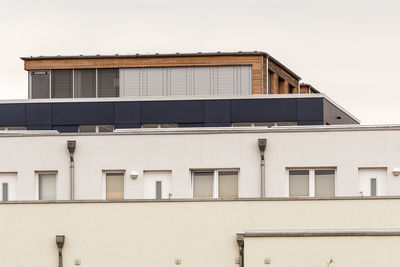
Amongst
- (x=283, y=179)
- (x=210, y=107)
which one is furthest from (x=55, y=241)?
(x=210, y=107)

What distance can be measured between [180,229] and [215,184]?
5.54m

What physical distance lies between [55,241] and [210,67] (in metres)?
30.3

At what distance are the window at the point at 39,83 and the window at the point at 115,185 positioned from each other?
24.0 metres

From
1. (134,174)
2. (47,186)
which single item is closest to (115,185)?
(134,174)

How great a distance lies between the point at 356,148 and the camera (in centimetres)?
5375

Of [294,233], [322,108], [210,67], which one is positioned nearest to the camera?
[294,233]

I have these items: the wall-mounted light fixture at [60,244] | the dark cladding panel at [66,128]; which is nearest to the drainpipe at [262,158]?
the wall-mounted light fixture at [60,244]

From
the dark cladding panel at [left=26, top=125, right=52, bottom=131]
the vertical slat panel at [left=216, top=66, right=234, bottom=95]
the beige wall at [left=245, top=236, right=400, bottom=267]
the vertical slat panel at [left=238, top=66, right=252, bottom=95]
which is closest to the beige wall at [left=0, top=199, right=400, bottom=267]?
the beige wall at [left=245, top=236, right=400, bottom=267]

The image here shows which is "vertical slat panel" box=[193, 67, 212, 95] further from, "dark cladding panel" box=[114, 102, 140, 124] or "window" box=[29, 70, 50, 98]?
"window" box=[29, 70, 50, 98]

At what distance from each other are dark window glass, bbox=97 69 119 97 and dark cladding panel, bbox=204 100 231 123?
8528mm

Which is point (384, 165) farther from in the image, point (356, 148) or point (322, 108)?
point (322, 108)

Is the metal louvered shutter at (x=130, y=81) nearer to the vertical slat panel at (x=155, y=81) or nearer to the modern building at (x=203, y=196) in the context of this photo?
A: the vertical slat panel at (x=155, y=81)

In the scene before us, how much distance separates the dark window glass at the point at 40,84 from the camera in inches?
3095

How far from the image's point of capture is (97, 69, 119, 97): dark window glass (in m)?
78.2
